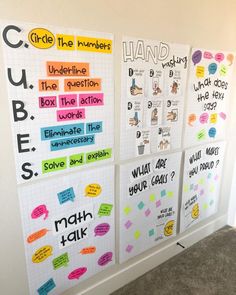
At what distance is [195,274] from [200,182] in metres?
0.69

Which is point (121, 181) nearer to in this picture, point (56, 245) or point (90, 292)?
point (56, 245)

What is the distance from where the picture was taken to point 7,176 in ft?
3.65

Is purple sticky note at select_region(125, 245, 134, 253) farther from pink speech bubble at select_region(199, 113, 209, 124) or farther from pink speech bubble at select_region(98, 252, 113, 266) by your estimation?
pink speech bubble at select_region(199, 113, 209, 124)

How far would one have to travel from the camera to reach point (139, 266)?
5.90ft

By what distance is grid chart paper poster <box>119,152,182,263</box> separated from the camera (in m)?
1.57

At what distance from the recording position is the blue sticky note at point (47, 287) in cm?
134

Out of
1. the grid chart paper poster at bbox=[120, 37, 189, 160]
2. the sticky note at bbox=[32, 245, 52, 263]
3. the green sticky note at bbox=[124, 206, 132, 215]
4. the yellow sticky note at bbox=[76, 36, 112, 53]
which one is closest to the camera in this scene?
the yellow sticky note at bbox=[76, 36, 112, 53]

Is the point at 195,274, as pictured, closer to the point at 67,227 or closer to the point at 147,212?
the point at 147,212

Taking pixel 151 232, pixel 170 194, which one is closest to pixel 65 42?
pixel 170 194

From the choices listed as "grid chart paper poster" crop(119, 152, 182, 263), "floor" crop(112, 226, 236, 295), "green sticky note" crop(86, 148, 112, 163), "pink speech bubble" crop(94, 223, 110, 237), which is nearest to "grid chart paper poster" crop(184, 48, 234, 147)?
"grid chart paper poster" crop(119, 152, 182, 263)

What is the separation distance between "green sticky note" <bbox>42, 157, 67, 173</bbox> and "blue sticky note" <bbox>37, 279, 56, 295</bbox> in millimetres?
635

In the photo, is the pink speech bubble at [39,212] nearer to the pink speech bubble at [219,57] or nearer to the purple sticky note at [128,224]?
the purple sticky note at [128,224]

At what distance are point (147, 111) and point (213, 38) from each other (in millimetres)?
783

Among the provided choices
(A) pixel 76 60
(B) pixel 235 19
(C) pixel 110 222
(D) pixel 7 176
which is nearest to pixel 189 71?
(B) pixel 235 19
